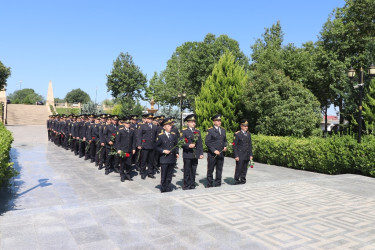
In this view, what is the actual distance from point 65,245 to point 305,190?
6.20 metres

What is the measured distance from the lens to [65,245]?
4.41 meters

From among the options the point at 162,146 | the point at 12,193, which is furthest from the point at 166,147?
the point at 12,193

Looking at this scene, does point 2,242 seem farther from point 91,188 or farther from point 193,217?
point 91,188

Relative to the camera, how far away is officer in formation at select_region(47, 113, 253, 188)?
8.16 meters

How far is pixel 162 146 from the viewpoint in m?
8.10

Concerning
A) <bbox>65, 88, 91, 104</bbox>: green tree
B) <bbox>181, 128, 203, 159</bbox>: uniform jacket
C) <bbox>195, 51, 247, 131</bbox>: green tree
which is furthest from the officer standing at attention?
<bbox>65, 88, 91, 104</bbox>: green tree

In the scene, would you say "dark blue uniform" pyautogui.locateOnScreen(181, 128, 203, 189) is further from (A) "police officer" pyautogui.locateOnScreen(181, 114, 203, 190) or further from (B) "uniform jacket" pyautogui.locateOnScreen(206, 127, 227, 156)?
(B) "uniform jacket" pyautogui.locateOnScreen(206, 127, 227, 156)

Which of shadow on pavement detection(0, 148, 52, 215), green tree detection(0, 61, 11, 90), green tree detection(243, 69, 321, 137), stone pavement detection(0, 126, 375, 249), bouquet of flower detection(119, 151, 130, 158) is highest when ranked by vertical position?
green tree detection(0, 61, 11, 90)

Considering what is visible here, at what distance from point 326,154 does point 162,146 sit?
6.61 meters

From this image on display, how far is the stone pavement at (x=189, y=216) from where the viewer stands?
4641 millimetres

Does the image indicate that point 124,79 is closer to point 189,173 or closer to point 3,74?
point 3,74

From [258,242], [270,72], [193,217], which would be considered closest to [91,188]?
[193,217]

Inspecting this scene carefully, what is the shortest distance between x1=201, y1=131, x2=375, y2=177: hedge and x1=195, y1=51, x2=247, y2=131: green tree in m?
4.87

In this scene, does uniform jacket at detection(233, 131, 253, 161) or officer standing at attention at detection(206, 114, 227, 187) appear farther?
uniform jacket at detection(233, 131, 253, 161)
